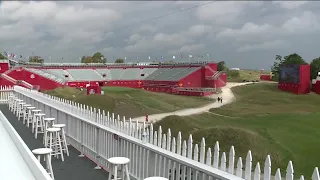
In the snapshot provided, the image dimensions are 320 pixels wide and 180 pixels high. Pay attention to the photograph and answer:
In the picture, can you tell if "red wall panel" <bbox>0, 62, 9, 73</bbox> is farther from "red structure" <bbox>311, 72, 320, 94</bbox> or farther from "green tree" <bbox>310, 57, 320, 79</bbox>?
"green tree" <bbox>310, 57, 320, 79</bbox>

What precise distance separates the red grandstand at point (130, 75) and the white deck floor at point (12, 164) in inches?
1595

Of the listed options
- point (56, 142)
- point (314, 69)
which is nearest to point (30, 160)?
point (56, 142)

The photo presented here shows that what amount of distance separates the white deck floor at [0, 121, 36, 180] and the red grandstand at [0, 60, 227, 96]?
40.5m

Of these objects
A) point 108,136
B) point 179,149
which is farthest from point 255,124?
point 179,149

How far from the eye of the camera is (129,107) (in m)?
29.6

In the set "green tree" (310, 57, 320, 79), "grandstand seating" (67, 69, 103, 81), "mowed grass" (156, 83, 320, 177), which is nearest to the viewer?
"mowed grass" (156, 83, 320, 177)

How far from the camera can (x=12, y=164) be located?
4941 millimetres

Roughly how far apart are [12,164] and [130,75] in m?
60.4

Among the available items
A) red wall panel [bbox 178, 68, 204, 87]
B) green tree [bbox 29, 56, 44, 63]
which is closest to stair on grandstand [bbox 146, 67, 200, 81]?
red wall panel [bbox 178, 68, 204, 87]

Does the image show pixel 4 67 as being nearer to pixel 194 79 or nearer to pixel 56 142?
pixel 194 79

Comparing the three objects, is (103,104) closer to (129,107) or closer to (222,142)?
(129,107)

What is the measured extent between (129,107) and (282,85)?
26.6 metres

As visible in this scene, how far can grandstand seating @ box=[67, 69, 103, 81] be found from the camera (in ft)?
200

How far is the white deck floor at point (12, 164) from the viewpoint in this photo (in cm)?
438
